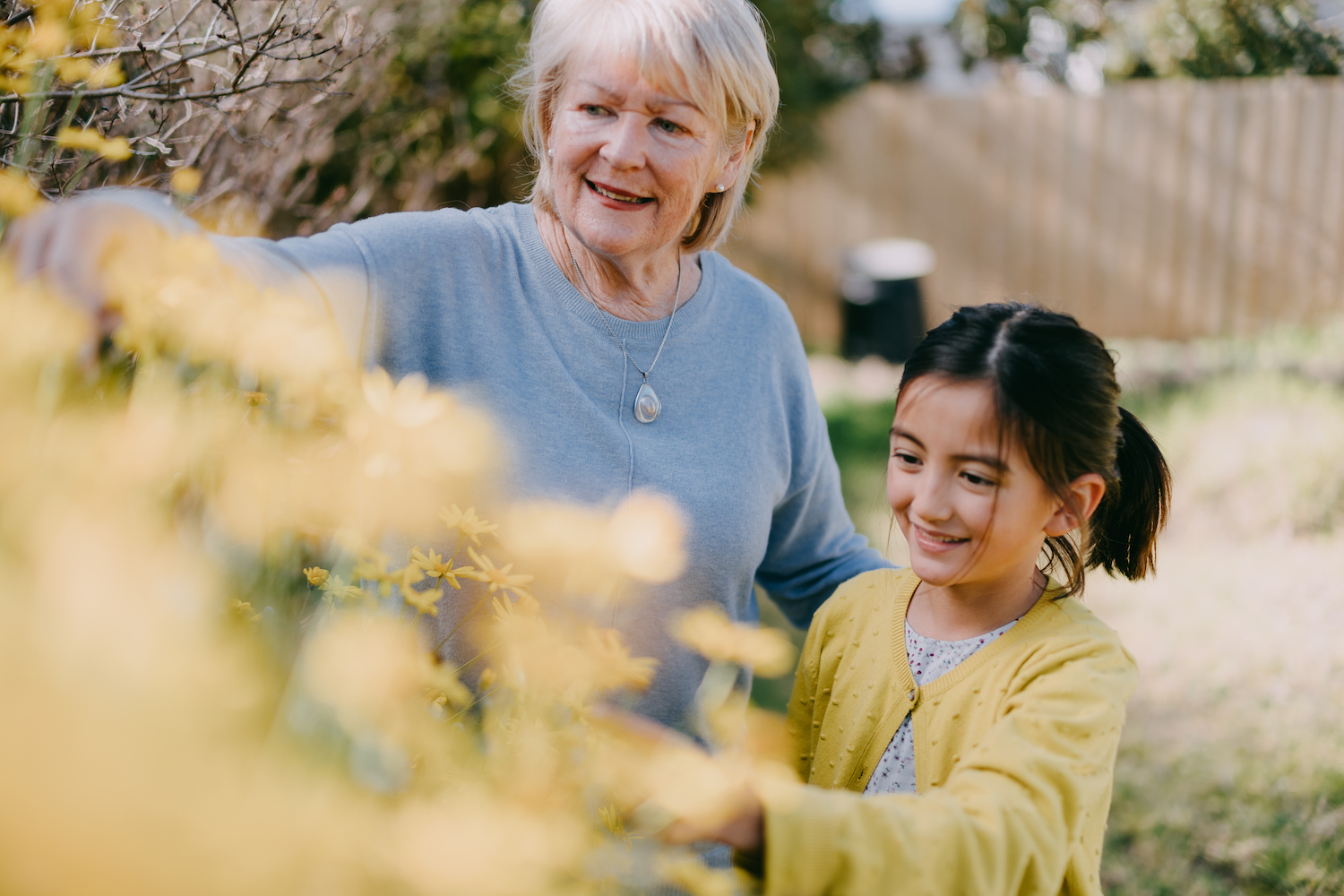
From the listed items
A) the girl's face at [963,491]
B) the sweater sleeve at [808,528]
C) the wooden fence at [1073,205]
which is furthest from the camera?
the wooden fence at [1073,205]

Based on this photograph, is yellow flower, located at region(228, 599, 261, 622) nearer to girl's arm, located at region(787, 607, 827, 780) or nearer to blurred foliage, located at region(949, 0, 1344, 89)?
girl's arm, located at region(787, 607, 827, 780)

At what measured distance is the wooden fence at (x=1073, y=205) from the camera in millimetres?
8609

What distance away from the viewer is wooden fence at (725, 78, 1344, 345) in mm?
8609

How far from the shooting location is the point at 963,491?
51.5 inches

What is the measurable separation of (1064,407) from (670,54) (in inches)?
30.5

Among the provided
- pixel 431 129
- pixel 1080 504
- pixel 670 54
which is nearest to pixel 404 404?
pixel 670 54

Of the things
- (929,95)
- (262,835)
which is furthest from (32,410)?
(929,95)

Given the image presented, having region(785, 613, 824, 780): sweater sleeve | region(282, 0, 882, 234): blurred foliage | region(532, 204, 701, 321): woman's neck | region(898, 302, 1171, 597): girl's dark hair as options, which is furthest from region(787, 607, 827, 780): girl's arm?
region(282, 0, 882, 234): blurred foliage

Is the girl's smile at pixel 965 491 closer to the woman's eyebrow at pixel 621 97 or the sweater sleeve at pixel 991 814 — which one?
the sweater sleeve at pixel 991 814

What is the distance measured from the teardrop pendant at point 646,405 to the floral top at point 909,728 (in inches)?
22.0

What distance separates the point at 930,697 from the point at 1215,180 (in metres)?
9.17

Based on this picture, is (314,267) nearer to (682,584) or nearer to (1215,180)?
(682,584)

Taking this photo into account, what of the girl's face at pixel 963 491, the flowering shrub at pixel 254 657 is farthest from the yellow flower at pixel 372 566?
the girl's face at pixel 963 491

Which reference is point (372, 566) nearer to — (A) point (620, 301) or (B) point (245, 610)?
(B) point (245, 610)
